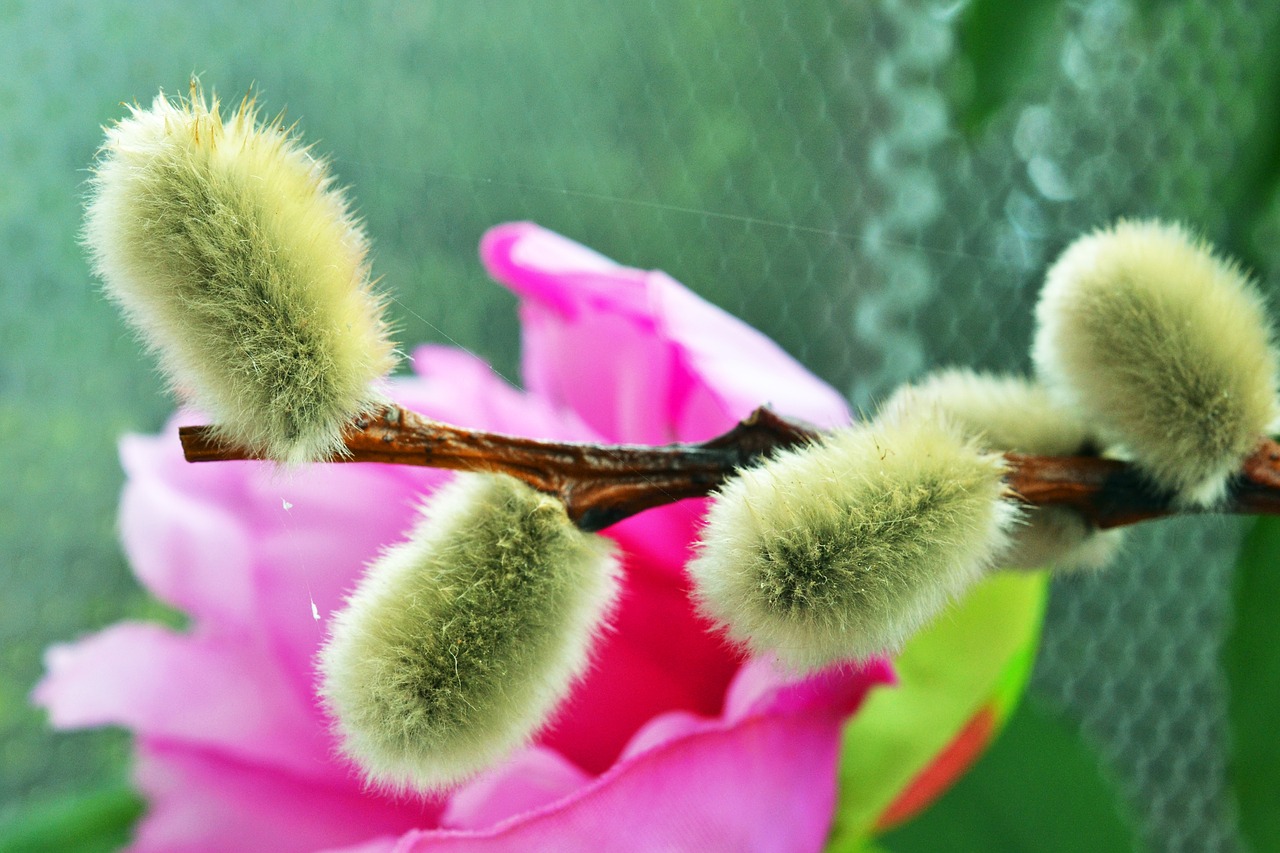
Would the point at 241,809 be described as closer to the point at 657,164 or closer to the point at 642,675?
the point at 642,675

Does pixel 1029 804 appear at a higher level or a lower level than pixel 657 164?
lower

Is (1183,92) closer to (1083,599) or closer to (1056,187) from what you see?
(1056,187)

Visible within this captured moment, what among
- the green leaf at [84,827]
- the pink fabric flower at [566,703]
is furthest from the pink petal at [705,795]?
the green leaf at [84,827]

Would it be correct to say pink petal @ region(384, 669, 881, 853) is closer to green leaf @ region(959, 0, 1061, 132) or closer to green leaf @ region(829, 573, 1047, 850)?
green leaf @ region(829, 573, 1047, 850)

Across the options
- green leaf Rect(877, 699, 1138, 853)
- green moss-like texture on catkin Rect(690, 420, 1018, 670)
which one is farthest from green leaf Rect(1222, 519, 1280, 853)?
green moss-like texture on catkin Rect(690, 420, 1018, 670)

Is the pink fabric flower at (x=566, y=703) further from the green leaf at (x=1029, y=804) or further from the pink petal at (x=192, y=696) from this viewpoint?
the green leaf at (x=1029, y=804)

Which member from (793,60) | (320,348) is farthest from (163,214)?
(793,60)

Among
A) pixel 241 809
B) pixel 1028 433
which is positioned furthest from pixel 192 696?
pixel 1028 433

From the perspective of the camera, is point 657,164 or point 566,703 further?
point 657,164
